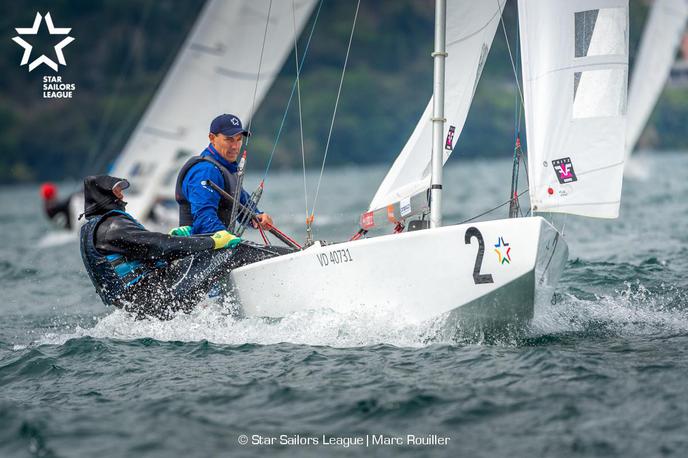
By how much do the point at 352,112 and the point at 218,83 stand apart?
65845 mm

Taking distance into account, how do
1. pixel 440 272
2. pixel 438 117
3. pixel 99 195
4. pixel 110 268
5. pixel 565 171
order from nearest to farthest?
pixel 440 272
pixel 565 171
pixel 438 117
pixel 99 195
pixel 110 268

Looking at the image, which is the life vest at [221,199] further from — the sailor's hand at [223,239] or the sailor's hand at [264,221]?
the sailor's hand at [223,239]

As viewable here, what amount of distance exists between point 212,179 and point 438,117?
1.57 m

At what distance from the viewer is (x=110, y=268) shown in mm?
6141

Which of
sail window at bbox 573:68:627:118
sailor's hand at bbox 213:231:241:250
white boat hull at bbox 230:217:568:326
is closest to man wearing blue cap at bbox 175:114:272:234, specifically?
sailor's hand at bbox 213:231:241:250

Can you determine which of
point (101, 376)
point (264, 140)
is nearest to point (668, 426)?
point (101, 376)

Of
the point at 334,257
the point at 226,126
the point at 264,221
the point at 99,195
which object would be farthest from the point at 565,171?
the point at 99,195

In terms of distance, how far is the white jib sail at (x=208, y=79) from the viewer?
13.9 metres

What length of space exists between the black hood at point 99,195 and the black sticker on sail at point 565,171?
2.69 meters

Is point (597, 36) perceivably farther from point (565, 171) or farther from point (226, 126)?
point (226, 126)

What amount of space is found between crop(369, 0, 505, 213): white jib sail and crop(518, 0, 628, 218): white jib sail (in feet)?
2.28

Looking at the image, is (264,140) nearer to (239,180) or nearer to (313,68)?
(313,68)

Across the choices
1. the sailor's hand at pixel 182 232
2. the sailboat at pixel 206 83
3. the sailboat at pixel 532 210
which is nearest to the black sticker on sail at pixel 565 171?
the sailboat at pixel 532 210

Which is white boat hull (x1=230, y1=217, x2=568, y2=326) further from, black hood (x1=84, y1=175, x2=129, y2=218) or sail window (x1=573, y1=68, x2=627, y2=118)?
black hood (x1=84, y1=175, x2=129, y2=218)
